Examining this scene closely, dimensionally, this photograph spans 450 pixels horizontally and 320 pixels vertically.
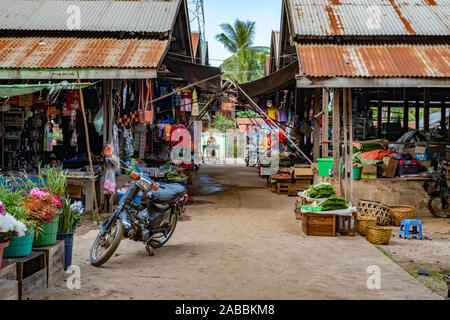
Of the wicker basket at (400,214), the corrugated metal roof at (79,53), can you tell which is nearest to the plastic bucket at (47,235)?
the corrugated metal roof at (79,53)

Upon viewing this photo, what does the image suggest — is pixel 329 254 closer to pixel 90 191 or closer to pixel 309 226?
pixel 309 226

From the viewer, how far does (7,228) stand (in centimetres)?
375

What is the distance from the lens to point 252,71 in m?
29.2

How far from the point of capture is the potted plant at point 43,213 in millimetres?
4559

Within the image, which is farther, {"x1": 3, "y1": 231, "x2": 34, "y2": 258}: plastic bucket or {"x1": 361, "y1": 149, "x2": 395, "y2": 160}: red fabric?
{"x1": 361, "y1": 149, "x2": 395, "y2": 160}: red fabric

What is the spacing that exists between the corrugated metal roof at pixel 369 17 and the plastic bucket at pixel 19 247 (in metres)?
8.45

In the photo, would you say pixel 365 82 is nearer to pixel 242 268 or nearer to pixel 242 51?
pixel 242 268

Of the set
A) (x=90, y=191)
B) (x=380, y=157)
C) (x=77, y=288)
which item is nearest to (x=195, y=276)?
(x=77, y=288)

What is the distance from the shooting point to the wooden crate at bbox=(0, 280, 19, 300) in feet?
12.4

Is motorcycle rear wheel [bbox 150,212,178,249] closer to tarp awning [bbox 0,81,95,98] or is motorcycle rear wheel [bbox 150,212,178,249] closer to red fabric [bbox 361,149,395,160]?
tarp awning [bbox 0,81,95,98]

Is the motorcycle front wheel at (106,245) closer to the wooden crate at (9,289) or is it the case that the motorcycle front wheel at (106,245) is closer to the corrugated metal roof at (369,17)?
the wooden crate at (9,289)

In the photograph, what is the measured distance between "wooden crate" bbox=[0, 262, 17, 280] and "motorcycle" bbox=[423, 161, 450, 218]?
8778 mm

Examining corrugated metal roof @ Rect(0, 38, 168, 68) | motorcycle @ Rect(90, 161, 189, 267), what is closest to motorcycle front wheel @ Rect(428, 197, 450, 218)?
motorcycle @ Rect(90, 161, 189, 267)
